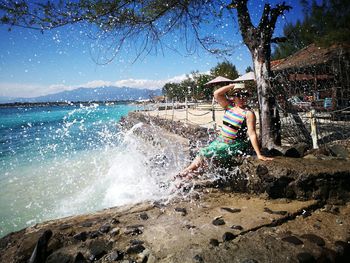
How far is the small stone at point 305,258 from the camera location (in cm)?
235

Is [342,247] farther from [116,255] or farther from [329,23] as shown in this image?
[329,23]

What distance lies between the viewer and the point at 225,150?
439cm

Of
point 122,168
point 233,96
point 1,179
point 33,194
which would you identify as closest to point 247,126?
point 233,96

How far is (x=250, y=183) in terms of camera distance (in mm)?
4141

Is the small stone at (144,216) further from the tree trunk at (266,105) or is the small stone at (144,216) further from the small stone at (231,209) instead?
the tree trunk at (266,105)

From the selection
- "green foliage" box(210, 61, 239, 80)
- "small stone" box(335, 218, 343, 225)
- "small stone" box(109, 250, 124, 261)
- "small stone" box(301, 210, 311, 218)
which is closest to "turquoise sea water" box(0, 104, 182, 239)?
"small stone" box(109, 250, 124, 261)

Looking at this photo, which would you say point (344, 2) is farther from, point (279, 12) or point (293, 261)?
point (293, 261)

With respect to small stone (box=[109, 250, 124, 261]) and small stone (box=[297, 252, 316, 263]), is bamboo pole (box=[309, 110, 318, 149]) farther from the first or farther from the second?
small stone (box=[109, 250, 124, 261])

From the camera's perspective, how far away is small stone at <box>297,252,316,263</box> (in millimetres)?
2347

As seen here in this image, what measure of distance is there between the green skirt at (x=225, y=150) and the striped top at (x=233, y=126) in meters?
0.09

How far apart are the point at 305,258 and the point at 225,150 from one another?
7.37 ft

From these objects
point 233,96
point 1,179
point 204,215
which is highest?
point 233,96

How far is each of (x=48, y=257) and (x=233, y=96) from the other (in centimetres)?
373

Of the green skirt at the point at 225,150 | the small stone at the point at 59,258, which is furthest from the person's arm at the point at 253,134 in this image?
the small stone at the point at 59,258
